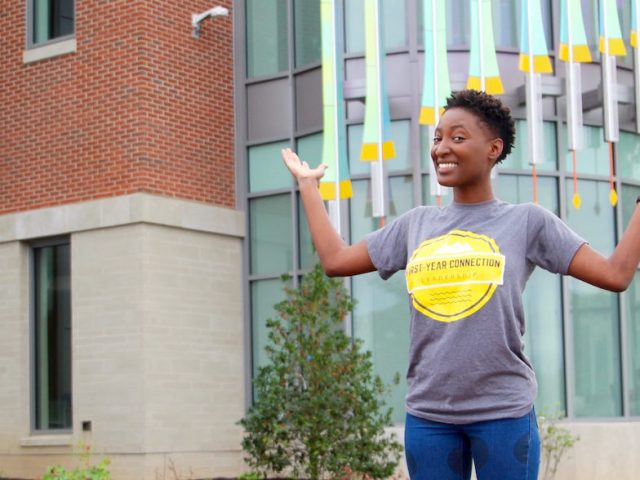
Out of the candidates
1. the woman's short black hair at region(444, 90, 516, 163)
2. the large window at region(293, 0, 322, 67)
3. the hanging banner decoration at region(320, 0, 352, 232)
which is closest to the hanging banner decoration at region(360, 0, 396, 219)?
the hanging banner decoration at region(320, 0, 352, 232)

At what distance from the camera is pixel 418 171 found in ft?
46.1

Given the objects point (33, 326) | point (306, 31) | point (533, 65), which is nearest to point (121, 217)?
Result: point (33, 326)

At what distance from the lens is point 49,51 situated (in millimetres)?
15273

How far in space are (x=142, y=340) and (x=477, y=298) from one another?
1091 cm

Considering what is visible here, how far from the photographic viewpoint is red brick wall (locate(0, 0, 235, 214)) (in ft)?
47.4

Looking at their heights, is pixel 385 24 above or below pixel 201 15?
below

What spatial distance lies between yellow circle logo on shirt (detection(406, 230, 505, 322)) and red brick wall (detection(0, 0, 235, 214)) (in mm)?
10976

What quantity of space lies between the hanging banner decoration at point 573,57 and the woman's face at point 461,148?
34.3 ft

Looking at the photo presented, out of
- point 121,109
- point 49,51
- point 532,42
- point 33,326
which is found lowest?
point 33,326

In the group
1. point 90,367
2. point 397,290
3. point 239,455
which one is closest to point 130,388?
point 90,367

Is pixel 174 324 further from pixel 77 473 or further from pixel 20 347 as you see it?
pixel 77 473

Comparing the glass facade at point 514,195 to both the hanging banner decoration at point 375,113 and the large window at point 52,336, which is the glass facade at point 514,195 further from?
the large window at point 52,336

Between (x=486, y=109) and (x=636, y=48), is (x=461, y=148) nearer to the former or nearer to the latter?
(x=486, y=109)

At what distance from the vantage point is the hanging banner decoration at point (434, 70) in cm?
1362
